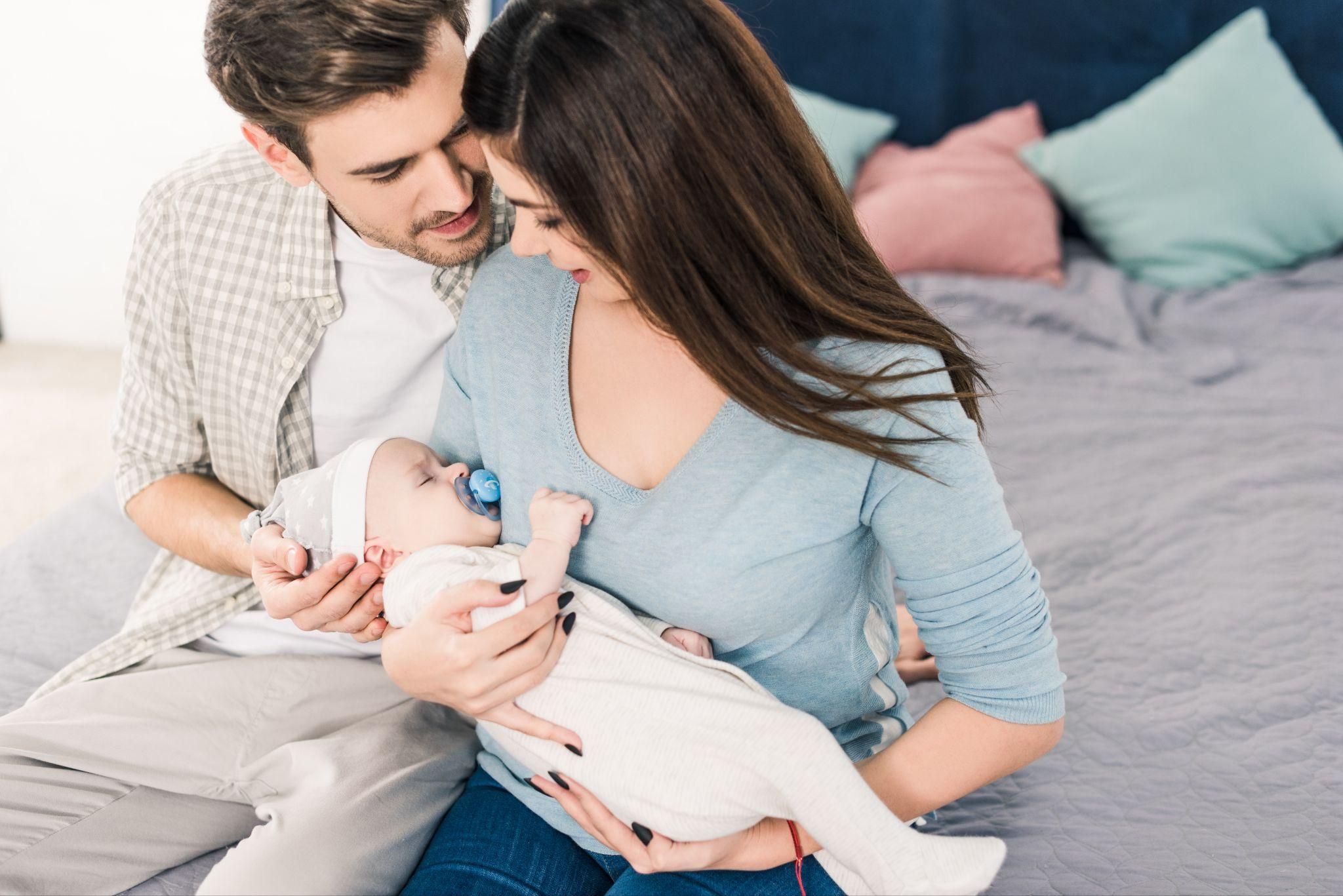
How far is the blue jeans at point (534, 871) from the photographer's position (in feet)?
3.54

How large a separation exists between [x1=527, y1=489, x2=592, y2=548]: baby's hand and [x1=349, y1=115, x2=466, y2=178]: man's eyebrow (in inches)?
17.3

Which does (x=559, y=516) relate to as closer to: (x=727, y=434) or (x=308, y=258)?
(x=727, y=434)

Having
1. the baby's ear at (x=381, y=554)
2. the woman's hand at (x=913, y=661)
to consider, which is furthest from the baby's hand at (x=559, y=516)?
the woman's hand at (x=913, y=661)

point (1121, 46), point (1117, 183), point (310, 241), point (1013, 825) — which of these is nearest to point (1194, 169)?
point (1117, 183)

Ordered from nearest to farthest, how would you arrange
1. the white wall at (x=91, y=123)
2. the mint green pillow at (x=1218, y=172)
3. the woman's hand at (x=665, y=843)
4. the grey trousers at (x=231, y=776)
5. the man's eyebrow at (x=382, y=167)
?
the woman's hand at (x=665, y=843) < the grey trousers at (x=231, y=776) < the man's eyebrow at (x=382, y=167) < the mint green pillow at (x=1218, y=172) < the white wall at (x=91, y=123)

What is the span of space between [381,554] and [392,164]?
0.46 m

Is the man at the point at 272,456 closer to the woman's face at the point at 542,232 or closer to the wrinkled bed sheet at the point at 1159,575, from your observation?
the wrinkled bed sheet at the point at 1159,575

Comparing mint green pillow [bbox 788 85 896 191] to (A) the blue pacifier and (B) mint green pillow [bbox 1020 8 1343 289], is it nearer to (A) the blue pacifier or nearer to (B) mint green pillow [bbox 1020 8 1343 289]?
(B) mint green pillow [bbox 1020 8 1343 289]

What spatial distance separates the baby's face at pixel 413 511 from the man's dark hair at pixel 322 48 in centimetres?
41

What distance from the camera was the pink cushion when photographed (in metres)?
2.68

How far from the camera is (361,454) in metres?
1.28

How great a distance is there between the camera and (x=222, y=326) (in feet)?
4.75

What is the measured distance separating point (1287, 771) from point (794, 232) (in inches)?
36.1

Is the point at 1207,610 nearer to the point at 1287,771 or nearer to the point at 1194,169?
the point at 1287,771
